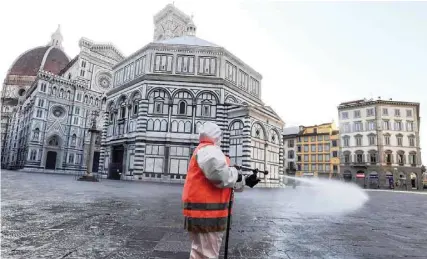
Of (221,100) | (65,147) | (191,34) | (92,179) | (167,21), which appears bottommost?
(92,179)

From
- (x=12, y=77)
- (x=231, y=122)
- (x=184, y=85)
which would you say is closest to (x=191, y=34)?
(x=184, y=85)

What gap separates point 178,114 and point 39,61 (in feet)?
232

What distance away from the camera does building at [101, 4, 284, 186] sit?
27.7 metres

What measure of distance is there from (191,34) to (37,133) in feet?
104

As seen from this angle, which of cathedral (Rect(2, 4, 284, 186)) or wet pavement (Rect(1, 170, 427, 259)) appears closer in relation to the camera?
wet pavement (Rect(1, 170, 427, 259))

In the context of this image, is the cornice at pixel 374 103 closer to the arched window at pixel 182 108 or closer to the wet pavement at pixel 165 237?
the arched window at pixel 182 108

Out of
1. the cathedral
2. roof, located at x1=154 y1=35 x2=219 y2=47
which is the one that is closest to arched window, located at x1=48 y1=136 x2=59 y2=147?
the cathedral

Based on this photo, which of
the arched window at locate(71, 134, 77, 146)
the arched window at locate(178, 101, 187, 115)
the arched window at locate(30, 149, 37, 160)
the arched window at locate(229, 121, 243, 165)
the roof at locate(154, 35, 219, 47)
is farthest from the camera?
the arched window at locate(71, 134, 77, 146)

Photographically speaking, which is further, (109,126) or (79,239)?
(109,126)

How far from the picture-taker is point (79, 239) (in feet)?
12.9

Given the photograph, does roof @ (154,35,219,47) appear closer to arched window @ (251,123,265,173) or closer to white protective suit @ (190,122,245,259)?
arched window @ (251,123,265,173)

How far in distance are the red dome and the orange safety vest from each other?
3435 inches

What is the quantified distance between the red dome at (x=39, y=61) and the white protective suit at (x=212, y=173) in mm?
87164

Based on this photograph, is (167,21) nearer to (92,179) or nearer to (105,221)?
(92,179)
